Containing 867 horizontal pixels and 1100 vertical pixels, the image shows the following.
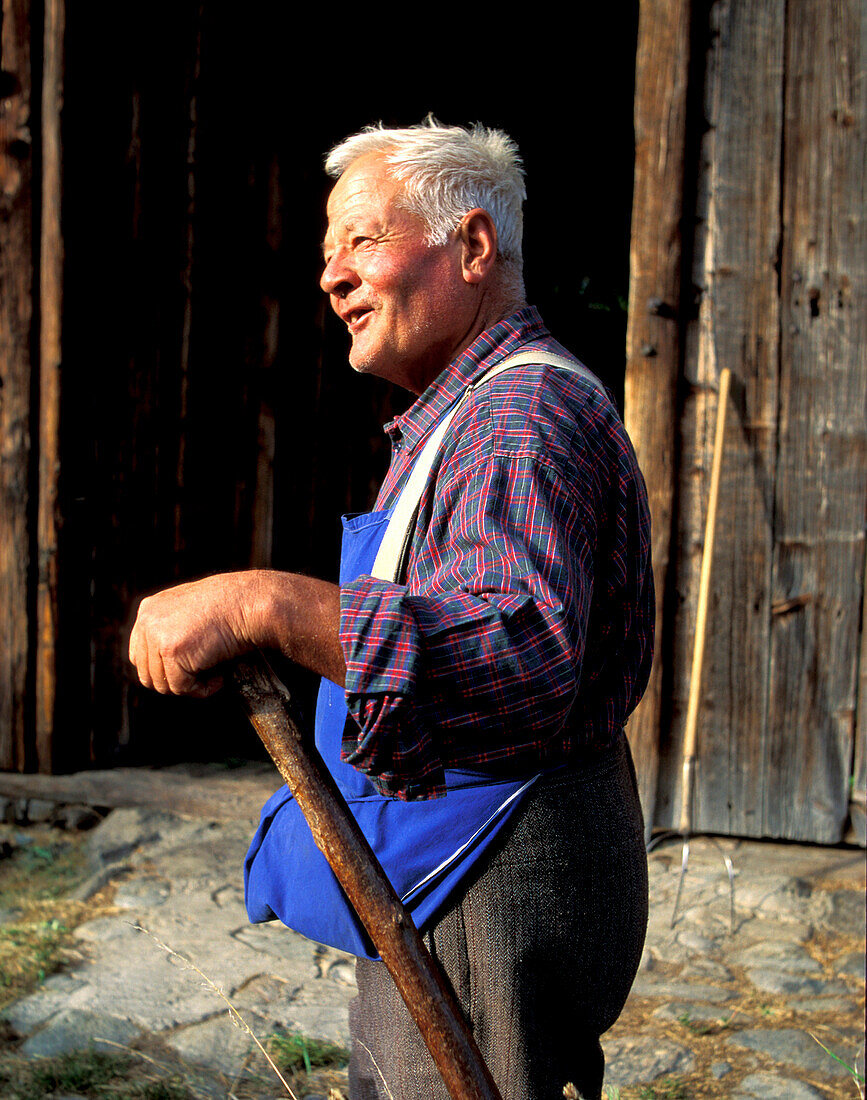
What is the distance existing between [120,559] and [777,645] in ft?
8.74

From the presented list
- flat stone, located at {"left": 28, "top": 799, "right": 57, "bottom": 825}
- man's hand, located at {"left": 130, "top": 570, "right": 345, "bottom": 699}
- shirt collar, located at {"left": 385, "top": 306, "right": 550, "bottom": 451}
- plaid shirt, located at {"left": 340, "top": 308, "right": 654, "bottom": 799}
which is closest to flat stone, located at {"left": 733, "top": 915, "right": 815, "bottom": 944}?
plaid shirt, located at {"left": 340, "top": 308, "right": 654, "bottom": 799}

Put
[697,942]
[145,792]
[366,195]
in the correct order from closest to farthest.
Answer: [366,195] < [697,942] < [145,792]

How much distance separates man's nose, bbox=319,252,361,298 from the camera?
1.76 metres

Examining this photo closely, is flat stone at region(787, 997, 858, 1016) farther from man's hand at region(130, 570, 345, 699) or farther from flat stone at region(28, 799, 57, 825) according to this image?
flat stone at region(28, 799, 57, 825)

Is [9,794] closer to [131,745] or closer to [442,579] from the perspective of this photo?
[131,745]

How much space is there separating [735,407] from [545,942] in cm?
249

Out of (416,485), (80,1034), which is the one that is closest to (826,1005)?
(80,1034)

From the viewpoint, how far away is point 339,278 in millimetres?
1771

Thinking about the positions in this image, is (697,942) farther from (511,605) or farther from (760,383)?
(511,605)

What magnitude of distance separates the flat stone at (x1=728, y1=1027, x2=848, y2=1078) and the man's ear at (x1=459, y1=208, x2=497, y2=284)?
2208 millimetres

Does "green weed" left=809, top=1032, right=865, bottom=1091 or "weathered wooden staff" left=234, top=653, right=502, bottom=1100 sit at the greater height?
"weathered wooden staff" left=234, top=653, right=502, bottom=1100

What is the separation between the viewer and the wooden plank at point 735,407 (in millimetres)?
3469

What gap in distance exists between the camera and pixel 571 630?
120 centimetres

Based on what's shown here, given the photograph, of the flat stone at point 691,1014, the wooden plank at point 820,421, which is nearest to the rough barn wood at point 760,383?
the wooden plank at point 820,421
